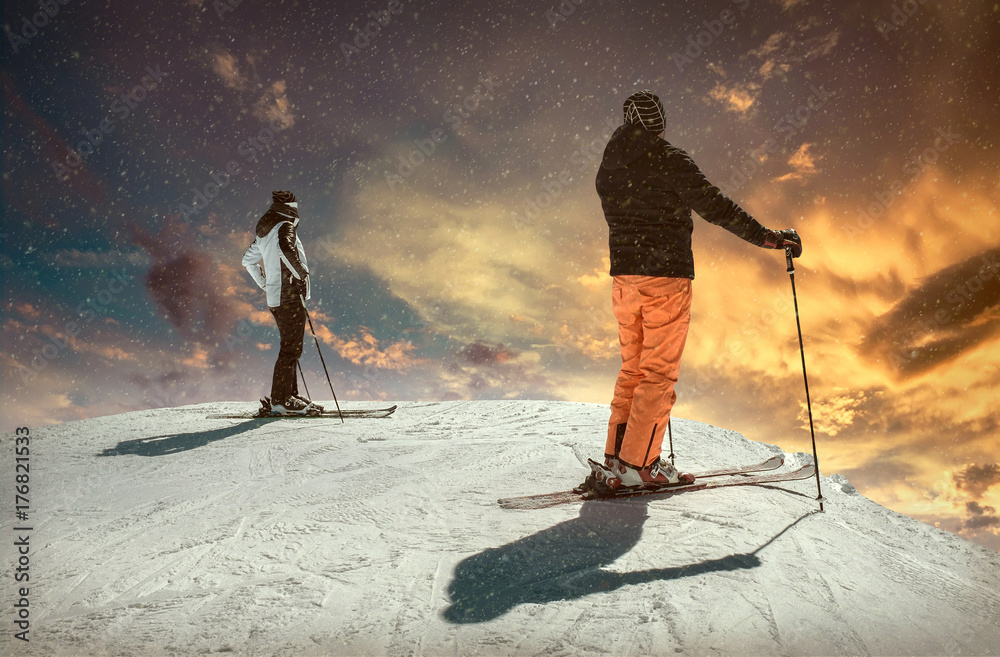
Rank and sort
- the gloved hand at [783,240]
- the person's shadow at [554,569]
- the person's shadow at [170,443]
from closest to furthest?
the person's shadow at [554,569]
the gloved hand at [783,240]
the person's shadow at [170,443]

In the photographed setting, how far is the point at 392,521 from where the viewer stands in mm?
2889

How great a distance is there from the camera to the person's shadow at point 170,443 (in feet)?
16.3

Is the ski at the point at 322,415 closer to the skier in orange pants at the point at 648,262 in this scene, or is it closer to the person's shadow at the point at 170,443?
the person's shadow at the point at 170,443

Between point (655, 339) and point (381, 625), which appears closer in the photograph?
point (381, 625)

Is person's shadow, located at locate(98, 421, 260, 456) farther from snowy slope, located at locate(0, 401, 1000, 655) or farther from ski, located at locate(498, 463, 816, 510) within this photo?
ski, located at locate(498, 463, 816, 510)

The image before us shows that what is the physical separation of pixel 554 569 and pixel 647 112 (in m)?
2.85

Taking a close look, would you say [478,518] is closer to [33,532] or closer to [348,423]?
[33,532]

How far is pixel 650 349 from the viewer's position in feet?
10.5

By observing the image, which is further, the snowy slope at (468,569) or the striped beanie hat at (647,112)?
the striped beanie hat at (647,112)

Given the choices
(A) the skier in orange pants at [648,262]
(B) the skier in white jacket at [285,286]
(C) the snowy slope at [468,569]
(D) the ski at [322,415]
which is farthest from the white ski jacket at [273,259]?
(A) the skier in orange pants at [648,262]

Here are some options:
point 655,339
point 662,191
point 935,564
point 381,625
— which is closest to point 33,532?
point 381,625

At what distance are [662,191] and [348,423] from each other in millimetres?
4858

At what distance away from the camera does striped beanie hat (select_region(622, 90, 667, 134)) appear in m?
3.42

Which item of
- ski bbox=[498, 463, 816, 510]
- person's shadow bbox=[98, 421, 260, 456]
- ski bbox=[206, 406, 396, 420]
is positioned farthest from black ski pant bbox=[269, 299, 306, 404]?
ski bbox=[498, 463, 816, 510]
